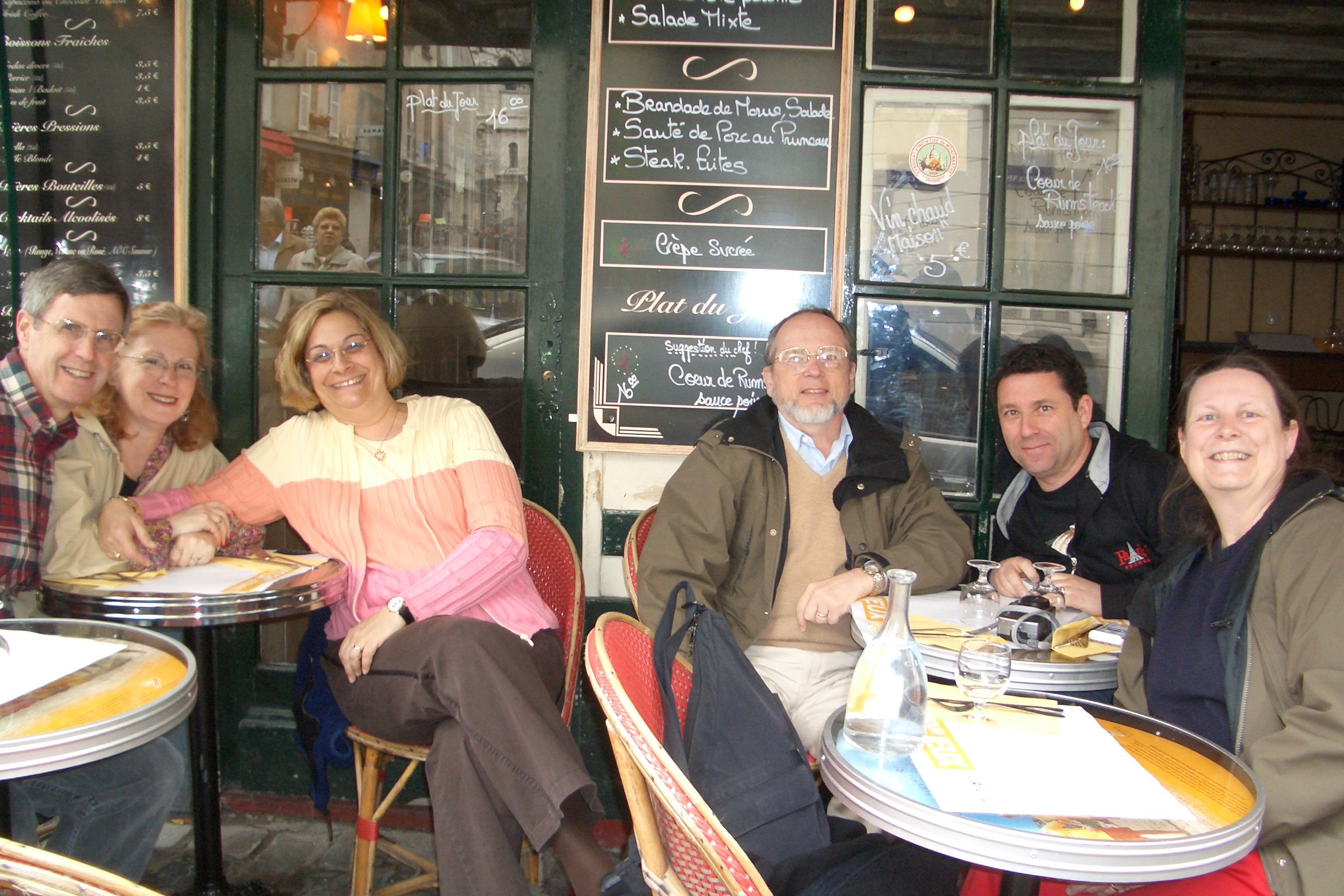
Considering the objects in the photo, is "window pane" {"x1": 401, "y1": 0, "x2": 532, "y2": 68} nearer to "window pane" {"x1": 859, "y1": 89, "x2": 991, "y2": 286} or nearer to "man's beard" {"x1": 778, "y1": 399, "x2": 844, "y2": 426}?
"window pane" {"x1": 859, "y1": 89, "x2": 991, "y2": 286}

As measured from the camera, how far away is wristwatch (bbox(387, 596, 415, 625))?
2.40 metres

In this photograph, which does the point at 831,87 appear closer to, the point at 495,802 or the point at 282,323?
the point at 282,323

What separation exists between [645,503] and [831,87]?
1492mm

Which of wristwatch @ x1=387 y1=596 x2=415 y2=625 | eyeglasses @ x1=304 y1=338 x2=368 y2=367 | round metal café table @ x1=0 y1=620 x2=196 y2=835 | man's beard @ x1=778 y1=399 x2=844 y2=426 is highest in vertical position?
eyeglasses @ x1=304 y1=338 x2=368 y2=367

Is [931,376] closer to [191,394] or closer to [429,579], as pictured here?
[429,579]

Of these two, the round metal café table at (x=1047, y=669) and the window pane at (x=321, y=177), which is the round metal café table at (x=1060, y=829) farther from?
the window pane at (x=321, y=177)

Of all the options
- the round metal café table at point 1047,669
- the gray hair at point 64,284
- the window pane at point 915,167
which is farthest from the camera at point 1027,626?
the gray hair at point 64,284

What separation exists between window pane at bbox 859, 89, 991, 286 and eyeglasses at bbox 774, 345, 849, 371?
0.58 metres

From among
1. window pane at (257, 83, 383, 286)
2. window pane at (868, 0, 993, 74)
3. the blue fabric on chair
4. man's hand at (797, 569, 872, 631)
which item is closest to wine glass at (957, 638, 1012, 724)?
man's hand at (797, 569, 872, 631)

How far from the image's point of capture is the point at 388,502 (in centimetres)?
263

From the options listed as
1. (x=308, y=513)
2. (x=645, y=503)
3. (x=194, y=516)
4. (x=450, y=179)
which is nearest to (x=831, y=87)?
(x=450, y=179)

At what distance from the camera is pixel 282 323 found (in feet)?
10.5

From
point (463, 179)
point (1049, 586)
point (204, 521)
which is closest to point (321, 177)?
point (463, 179)

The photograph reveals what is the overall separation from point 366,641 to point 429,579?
0.72 feet
